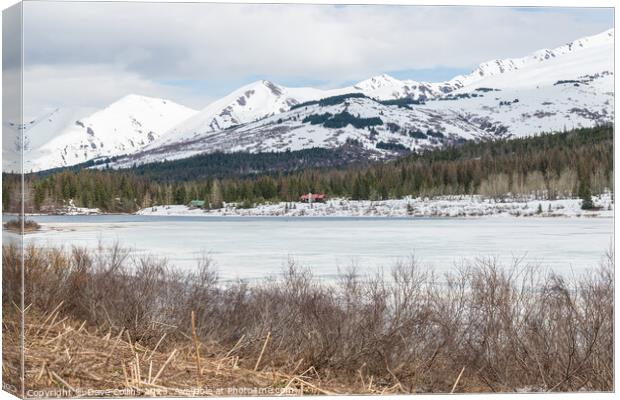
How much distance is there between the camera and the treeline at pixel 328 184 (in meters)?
11.7

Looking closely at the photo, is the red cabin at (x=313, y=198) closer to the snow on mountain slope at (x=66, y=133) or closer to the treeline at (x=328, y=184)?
the treeline at (x=328, y=184)

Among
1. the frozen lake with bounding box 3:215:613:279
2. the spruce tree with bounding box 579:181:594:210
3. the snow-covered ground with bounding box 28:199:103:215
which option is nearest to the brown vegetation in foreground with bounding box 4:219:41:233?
the frozen lake with bounding box 3:215:613:279

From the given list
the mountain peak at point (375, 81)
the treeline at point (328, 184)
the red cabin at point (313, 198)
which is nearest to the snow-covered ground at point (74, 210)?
the treeline at point (328, 184)

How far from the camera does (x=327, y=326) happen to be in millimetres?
12180

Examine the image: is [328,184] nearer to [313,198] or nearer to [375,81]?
[313,198]

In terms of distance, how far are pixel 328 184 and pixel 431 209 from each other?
3.68 meters

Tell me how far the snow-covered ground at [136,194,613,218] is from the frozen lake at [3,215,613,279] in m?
0.22

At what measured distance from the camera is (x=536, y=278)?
1237 cm

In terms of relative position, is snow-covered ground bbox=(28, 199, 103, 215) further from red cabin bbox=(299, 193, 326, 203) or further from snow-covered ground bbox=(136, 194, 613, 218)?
red cabin bbox=(299, 193, 326, 203)

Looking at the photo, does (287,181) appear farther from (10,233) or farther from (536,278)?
(10,233)

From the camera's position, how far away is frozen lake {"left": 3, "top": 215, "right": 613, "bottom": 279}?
12258 millimetres

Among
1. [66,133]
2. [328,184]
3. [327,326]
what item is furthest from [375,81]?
[66,133]

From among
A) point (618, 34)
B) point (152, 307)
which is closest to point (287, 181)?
point (152, 307)

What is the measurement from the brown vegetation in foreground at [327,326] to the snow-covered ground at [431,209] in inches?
66.1
